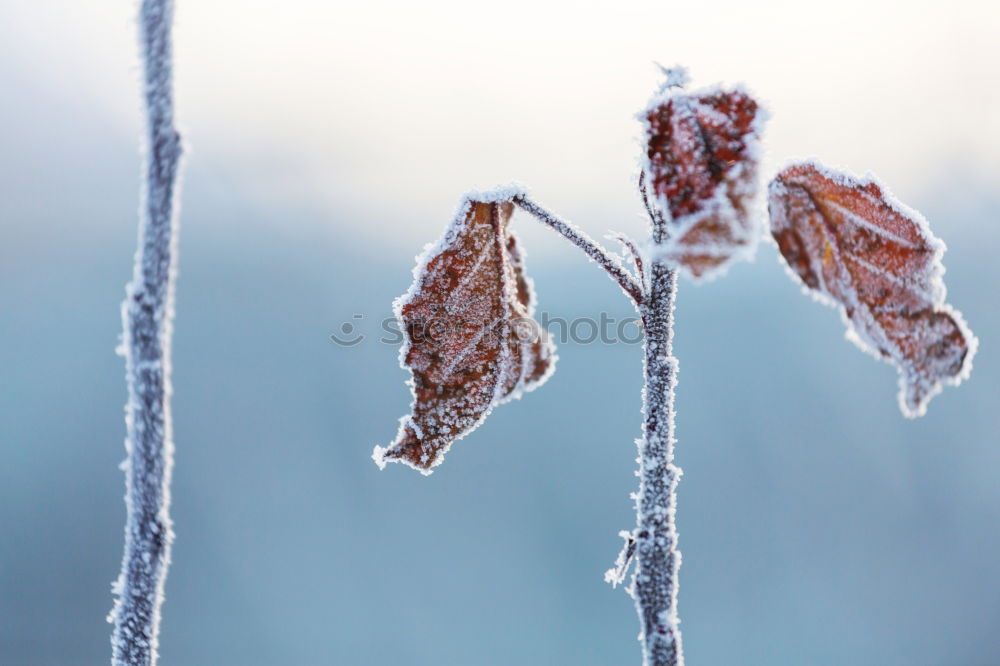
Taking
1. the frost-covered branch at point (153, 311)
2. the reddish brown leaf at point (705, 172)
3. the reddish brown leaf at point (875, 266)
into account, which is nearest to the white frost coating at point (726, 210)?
the reddish brown leaf at point (705, 172)

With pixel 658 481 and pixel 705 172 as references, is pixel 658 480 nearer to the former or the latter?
pixel 658 481

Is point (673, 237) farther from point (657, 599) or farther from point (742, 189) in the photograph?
point (657, 599)

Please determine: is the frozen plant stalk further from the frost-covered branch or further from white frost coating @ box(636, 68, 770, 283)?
the frost-covered branch

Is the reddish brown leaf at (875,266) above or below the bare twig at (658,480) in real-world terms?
above

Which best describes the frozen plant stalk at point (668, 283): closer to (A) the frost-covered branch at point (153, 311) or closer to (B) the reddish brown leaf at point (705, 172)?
(B) the reddish brown leaf at point (705, 172)

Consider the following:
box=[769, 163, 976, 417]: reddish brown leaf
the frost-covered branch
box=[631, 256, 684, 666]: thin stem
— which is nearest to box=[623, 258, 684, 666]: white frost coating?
box=[631, 256, 684, 666]: thin stem

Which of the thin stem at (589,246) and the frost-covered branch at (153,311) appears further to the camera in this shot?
the thin stem at (589,246)
